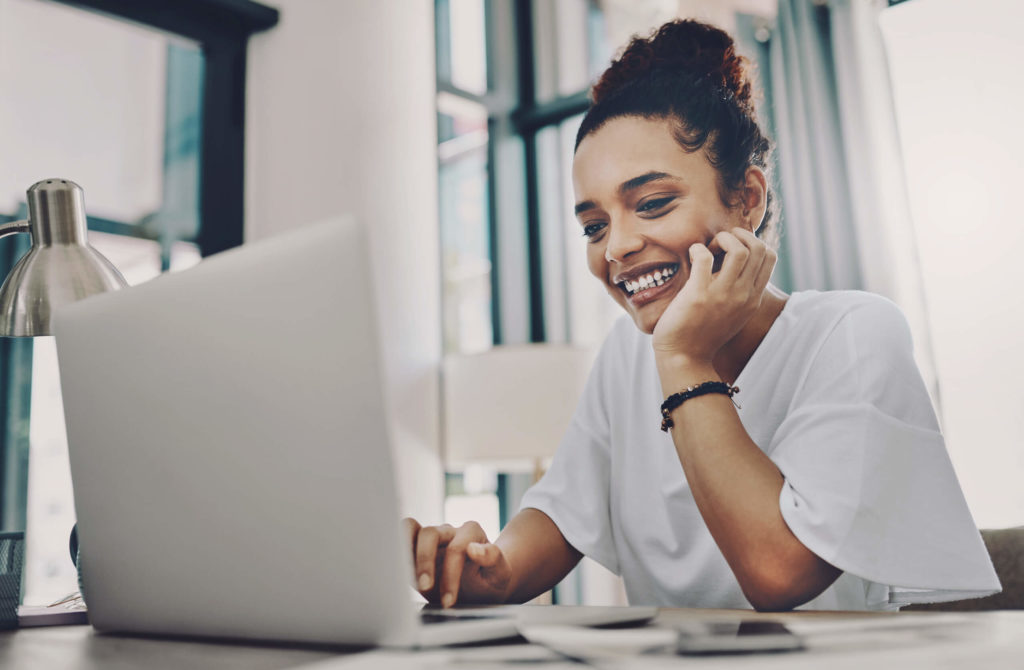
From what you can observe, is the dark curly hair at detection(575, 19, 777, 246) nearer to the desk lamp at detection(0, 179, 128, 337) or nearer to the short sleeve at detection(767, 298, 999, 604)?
the short sleeve at detection(767, 298, 999, 604)

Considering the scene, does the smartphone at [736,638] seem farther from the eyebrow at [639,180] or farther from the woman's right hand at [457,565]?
the eyebrow at [639,180]

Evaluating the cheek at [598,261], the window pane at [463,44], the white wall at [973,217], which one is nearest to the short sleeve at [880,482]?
the cheek at [598,261]

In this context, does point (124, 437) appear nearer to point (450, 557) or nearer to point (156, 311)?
point (156, 311)

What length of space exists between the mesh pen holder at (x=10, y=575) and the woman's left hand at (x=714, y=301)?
2.44 ft

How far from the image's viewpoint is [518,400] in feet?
8.77

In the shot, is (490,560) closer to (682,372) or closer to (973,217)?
(682,372)

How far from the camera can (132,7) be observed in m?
2.97

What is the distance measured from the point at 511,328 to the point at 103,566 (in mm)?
2975

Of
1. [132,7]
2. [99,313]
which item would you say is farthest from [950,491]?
[132,7]

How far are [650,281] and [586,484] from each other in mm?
334

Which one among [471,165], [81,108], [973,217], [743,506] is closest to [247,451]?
[743,506]

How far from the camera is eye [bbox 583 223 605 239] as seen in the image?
1.34 meters

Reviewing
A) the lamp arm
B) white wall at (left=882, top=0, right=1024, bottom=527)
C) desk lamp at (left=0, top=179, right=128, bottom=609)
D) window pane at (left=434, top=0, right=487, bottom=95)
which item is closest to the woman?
desk lamp at (left=0, top=179, right=128, bottom=609)

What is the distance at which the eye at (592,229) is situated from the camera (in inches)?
52.9
